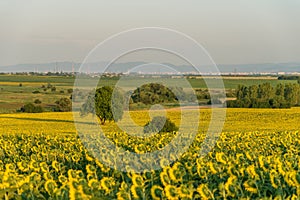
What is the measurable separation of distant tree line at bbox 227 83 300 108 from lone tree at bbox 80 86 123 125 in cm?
1632

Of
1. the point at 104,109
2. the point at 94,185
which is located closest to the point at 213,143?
the point at 94,185

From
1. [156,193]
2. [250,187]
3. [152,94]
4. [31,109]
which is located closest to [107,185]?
[156,193]

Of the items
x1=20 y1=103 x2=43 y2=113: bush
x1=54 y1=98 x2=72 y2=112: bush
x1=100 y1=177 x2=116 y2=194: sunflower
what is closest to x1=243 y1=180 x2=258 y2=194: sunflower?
x1=100 y1=177 x2=116 y2=194: sunflower

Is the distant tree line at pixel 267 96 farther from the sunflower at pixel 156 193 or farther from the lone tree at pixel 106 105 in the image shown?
the sunflower at pixel 156 193

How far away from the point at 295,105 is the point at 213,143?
143 ft

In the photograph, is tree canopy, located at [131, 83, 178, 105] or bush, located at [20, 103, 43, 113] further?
Answer: bush, located at [20, 103, 43, 113]

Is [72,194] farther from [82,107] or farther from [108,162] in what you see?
[82,107]

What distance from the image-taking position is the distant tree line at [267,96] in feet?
172

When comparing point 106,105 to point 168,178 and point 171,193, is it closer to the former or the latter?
point 168,178

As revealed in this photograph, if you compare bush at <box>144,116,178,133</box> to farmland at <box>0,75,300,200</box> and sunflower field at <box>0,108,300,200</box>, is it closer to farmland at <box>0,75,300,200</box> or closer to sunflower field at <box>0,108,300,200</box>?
farmland at <box>0,75,300,200</box>

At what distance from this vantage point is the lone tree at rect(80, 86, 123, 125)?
121ft

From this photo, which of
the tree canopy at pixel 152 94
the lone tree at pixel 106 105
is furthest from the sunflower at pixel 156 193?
the tree canopy at pixel 152 94

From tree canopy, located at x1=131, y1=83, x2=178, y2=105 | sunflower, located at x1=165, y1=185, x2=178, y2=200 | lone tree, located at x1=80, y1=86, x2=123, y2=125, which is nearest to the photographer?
sunflower, located at x1=165, y1=185, x2=178, y2=200

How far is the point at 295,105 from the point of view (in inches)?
2297
